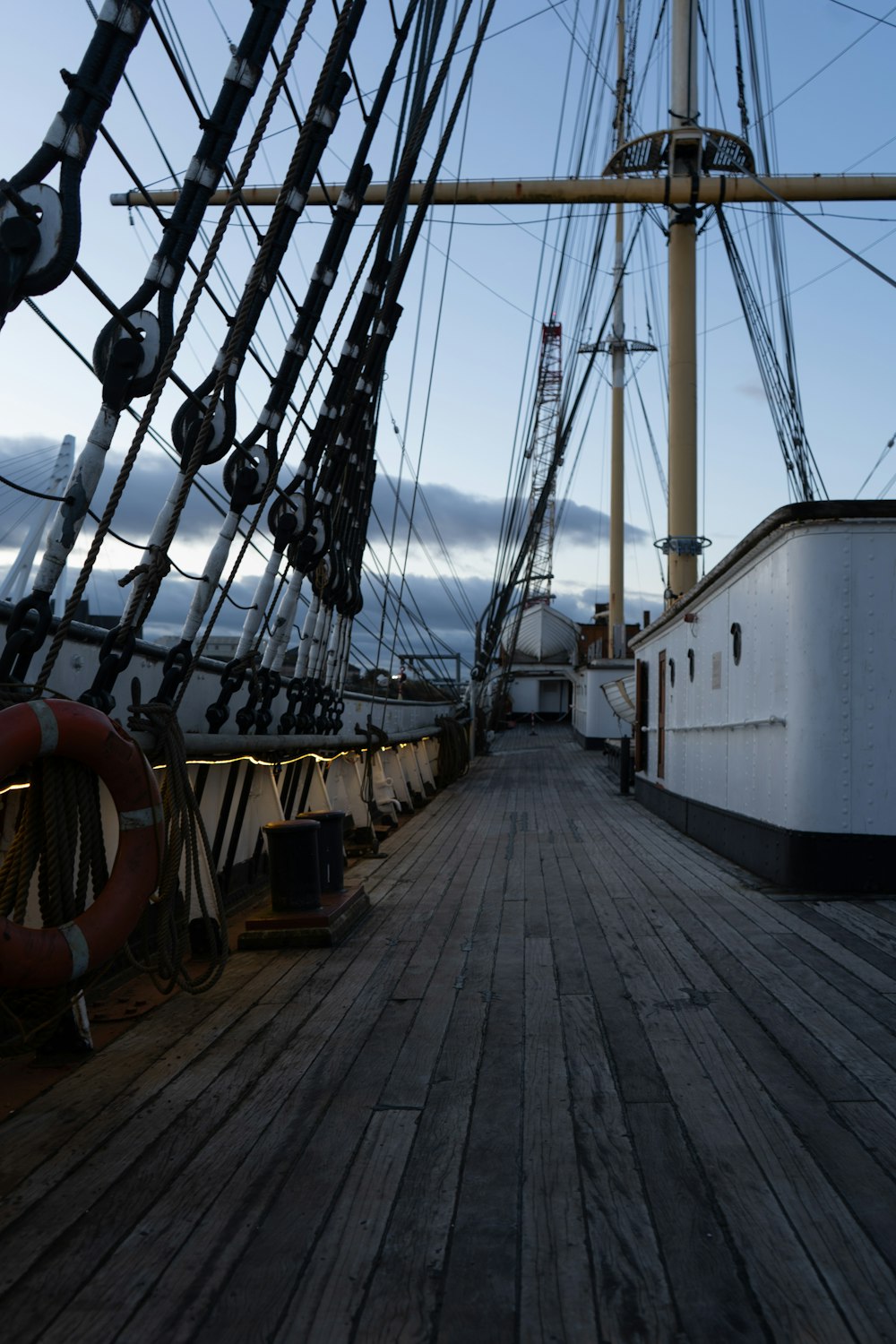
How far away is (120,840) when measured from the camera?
11.2ft

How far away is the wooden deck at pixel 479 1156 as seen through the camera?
2004mm

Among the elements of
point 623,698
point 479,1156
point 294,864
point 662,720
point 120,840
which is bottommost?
point 479,1156

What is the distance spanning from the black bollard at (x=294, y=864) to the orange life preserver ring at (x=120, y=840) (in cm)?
194

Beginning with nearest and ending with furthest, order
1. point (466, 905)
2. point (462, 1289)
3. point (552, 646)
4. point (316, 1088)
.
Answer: point (462, 1289) → point (316, 1088) → point (466, 905) → point (552, 646)

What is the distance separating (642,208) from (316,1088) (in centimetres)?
2011

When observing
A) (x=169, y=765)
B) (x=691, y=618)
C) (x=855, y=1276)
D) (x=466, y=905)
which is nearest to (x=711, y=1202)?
(x=855, y=1276)

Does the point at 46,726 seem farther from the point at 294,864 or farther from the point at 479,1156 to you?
the point at 294,864

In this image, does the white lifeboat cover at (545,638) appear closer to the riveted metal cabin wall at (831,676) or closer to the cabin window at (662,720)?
the cabin window at (662,720)

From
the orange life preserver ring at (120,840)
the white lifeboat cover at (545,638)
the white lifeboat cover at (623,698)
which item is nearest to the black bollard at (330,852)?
the orange life preserver ring at (120,840)

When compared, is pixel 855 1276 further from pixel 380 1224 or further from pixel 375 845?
pixel 375 845

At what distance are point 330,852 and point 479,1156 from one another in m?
3.46

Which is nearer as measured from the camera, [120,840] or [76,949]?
[76,949]

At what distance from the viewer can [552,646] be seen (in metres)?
48.8

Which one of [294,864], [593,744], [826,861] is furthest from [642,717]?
[593,744]
